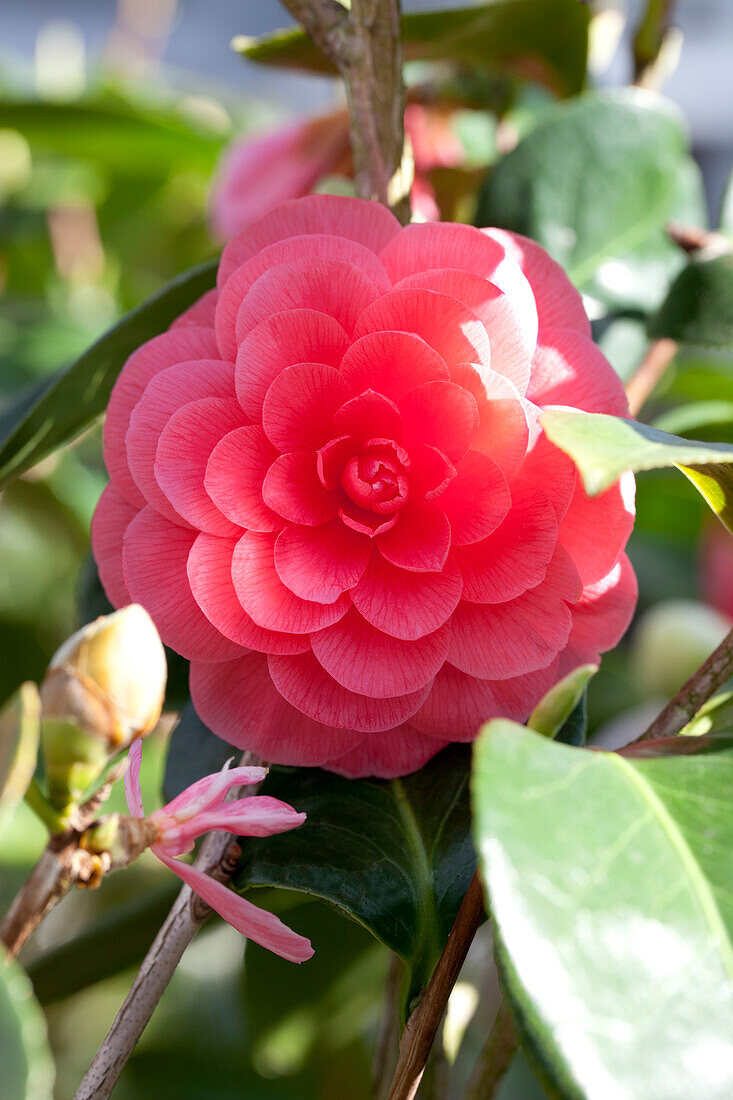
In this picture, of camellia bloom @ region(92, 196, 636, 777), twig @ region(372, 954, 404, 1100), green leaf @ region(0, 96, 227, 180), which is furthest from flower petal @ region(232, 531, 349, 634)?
green leaf @ region(0, 96, 227, 180)

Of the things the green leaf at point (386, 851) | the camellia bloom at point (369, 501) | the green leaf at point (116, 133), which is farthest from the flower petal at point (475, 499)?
the green leaf at point (116, 133)

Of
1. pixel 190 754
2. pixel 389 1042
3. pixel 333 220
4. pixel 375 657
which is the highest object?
pixel 333 220

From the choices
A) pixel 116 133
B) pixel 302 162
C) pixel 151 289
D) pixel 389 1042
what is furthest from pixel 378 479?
pixel 151 289

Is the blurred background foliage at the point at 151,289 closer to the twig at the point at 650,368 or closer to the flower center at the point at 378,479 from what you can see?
the twig at the point at 650,368

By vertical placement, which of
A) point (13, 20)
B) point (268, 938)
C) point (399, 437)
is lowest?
point (13, 20)

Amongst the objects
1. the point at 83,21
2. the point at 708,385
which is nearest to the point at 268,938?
the point at 708,385

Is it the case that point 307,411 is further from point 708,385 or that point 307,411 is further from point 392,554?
point 708,385

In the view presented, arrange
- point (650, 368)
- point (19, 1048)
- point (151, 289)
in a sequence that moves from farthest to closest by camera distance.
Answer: point (151, 289) → point (650, 368) → point (19, 1048)

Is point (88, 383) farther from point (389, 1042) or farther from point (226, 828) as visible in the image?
point (389, 1042)
